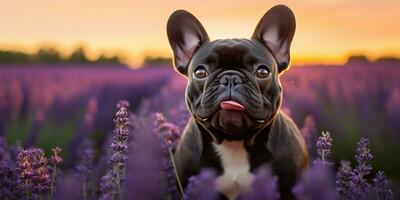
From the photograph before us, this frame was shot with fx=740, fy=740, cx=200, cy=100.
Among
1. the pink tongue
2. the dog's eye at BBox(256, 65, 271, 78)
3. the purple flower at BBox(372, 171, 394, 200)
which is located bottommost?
the purple flower at BBox(372, 171, 394, 200)

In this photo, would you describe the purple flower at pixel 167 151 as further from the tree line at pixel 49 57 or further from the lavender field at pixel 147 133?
the tree line at pixel 49 57

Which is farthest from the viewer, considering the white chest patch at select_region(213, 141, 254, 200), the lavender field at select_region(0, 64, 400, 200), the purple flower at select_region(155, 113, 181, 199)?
the purple flower at select_region(155, 113, 181, 199)

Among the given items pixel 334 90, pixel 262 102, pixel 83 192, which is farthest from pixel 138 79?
pixel 262 102

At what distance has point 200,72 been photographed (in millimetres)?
2512

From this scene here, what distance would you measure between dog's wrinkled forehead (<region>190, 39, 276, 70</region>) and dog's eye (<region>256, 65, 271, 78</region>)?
0.02m

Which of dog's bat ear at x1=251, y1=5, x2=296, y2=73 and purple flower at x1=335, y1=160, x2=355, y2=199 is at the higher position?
dog's bat ear at x1=251, y1=5, x2=296, y2=73

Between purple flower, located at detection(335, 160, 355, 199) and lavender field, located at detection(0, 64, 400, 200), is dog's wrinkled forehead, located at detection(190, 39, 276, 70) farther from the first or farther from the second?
purple flower, located at detection(335, 160, 355, 199)

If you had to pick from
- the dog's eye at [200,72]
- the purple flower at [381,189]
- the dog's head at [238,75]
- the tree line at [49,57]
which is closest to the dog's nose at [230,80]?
the dog's head at [238,75]

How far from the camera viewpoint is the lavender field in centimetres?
180

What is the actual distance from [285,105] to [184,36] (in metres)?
3.37

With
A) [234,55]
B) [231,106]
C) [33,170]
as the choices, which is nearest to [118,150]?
[33,170]

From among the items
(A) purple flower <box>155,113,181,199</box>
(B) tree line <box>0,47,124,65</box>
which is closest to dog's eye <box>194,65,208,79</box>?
(A) purple flower <box>155,113,181,199</box>

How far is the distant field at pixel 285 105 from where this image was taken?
6.21m

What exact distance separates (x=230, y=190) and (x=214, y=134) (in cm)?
20
